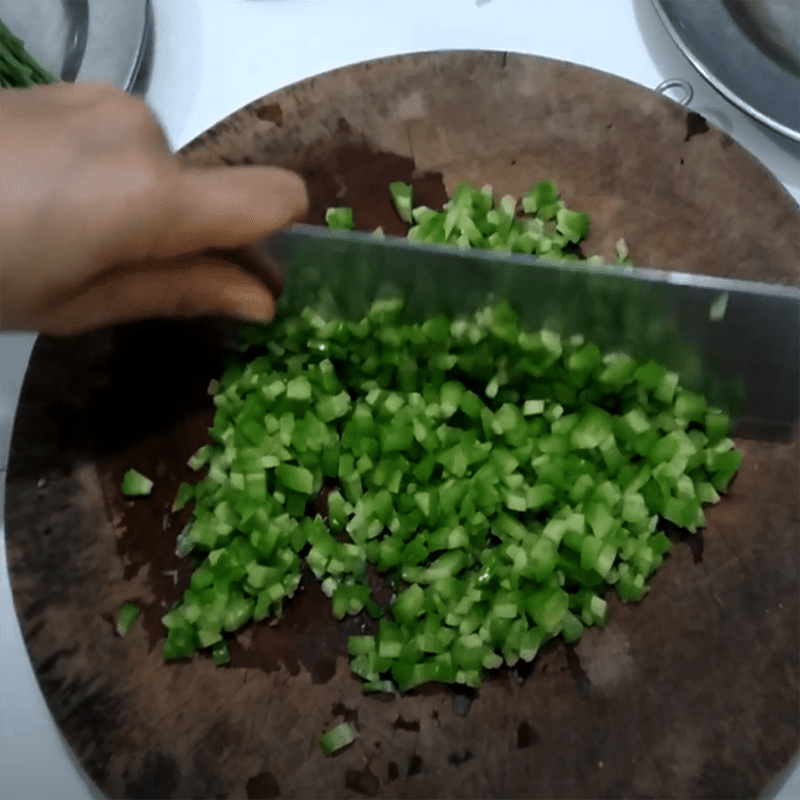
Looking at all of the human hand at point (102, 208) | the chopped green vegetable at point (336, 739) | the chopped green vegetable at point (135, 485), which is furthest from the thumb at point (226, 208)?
the chopped green vegetable at point (336, 739)

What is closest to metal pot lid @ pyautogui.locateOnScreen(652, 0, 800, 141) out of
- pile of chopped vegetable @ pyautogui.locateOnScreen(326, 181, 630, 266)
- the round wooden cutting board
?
the round wooden cutting board

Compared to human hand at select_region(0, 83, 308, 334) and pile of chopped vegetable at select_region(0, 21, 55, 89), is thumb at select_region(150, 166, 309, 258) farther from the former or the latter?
pile of chopped vegetable at select_region(0, 21, 55, 89)

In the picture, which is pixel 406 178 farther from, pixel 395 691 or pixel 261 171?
pixel 395 691

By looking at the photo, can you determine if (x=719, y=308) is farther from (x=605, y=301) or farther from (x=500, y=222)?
(x=500, y=222)

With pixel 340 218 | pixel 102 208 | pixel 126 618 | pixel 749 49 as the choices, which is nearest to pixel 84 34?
pixel 340 218

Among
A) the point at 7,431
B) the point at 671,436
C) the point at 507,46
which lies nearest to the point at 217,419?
the point at 7,431

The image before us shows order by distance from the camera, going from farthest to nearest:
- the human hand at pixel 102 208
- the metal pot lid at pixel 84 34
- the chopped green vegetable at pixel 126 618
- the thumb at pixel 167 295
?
1. the metal pot lid at pixel 84 34
2. the chopped green vegetable at pixel 126 618
3. the thumb at pixel 167 295
4. the human hand at pixel 102 208

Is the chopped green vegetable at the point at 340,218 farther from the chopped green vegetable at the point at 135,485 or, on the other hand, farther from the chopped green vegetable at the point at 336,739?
the chopped green vegetable at the point at 336,739
